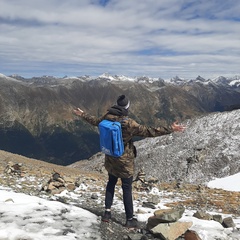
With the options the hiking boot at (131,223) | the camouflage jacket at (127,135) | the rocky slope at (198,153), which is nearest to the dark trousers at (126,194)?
the hiking boot at (131,223)

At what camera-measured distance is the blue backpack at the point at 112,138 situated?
862cm

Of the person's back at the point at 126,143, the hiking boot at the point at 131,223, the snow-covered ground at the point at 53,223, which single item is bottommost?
the hiking boot at the point at 131,223

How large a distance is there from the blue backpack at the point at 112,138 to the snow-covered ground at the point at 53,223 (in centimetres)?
213

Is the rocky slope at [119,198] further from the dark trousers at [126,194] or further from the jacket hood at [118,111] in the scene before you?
the jacket hood at [118,111]

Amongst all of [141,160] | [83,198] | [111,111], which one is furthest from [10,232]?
[141,160]

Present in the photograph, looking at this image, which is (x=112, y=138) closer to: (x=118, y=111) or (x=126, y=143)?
(x=126, y=143)

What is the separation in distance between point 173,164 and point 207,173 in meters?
5.22

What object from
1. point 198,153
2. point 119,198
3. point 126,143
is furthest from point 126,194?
point 198,153

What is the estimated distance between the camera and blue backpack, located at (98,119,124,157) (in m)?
8.62

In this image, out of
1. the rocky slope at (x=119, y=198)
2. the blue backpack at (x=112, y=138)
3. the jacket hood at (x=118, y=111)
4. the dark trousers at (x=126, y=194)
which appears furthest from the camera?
the dark trousers at (x=126, y=194)

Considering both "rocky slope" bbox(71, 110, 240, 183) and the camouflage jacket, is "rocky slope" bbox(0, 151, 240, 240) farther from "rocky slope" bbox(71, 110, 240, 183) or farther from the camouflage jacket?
"rocky slope" bbox(71, 110, 240, 183)

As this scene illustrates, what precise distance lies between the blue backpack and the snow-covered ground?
6.98ft

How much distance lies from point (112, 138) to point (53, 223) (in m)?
2.75

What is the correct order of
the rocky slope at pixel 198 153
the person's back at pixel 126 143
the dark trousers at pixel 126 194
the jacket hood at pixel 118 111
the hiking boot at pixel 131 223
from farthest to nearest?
the rocky slope at pixel 198 153 → the hiking boot at pixel 131 223 → the dark trousers at pixel 126 194 → the jacket hood at pixel 118 111 → the person's back at pixel 126 143
